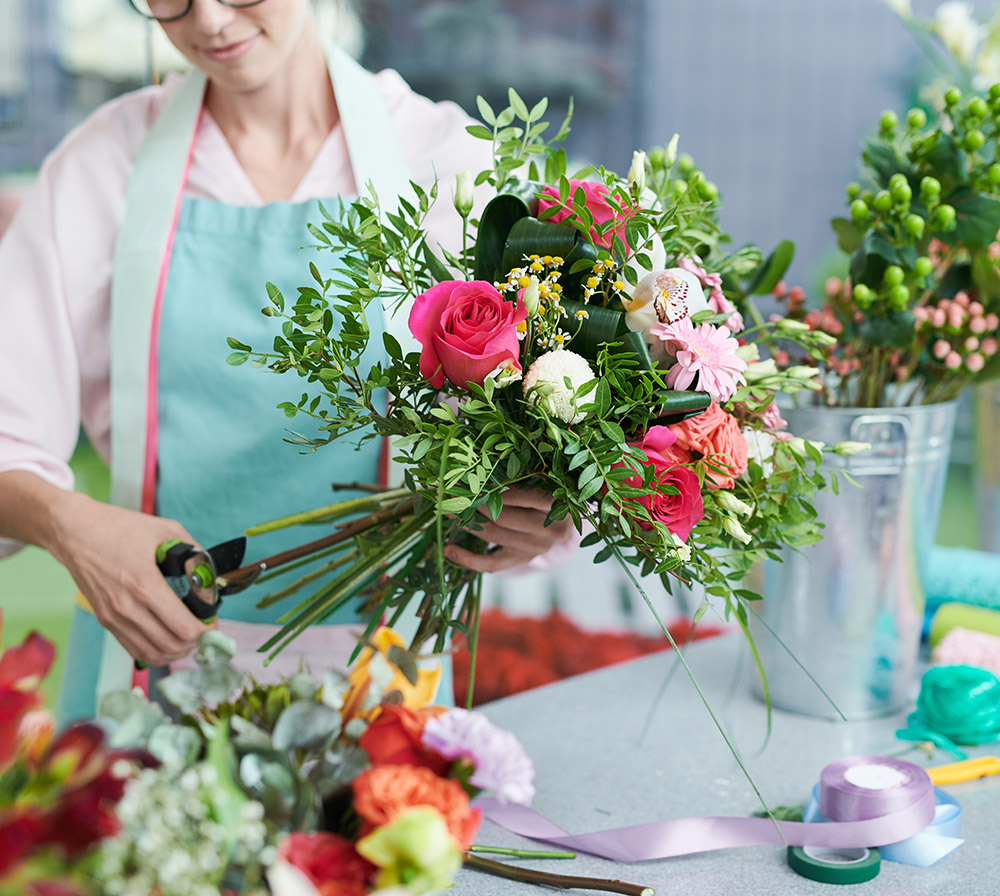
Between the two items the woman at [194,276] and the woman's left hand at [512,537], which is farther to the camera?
the woman at [194,276]

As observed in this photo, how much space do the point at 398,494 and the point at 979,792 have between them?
0.56 metres

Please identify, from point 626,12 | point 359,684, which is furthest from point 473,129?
point 626,12

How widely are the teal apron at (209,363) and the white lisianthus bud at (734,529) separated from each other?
407 mm


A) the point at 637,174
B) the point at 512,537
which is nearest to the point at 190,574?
the point at 512,537

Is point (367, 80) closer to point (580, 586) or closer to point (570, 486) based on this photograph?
point (570, 486)

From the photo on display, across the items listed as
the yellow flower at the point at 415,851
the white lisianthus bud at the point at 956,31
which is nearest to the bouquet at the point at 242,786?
the yellow flower at the point at 415,851

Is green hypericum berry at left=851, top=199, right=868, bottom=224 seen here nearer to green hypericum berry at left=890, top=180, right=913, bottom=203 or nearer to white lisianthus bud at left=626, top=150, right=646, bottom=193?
green hypericum berry at left=890, top=180, right=913, bottom=203

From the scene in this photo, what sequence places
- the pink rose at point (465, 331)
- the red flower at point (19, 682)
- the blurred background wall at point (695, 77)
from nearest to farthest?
the red flower at point (19, 682) → the pink rose at point (465, 331) → the blurred background wall at point (695, 77)

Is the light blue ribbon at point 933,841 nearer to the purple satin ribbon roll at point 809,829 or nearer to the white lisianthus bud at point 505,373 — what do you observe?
the purple satin ribbon roll at point 809,829

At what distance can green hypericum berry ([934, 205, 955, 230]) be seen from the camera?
34.0 inches

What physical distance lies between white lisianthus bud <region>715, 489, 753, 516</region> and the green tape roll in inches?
10.6

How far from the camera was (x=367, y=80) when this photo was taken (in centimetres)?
108

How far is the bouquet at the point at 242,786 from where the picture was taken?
1.19 ft

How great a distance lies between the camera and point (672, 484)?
0.64 metres
